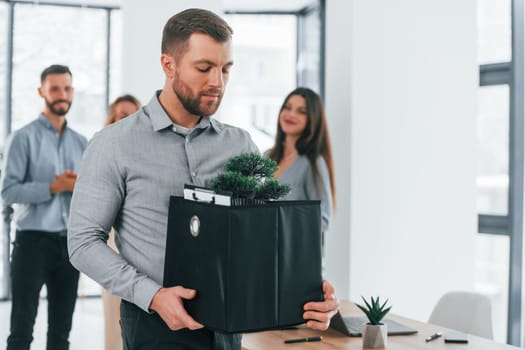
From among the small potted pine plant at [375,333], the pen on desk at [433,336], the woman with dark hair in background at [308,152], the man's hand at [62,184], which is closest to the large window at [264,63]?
the woman with dark hair in background at [308,152]

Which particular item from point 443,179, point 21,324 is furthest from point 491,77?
point 21,324

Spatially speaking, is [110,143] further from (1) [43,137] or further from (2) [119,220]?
(1) [43,137]

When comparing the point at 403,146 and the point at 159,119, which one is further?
the point at 403,146

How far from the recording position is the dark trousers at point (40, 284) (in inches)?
A: 132

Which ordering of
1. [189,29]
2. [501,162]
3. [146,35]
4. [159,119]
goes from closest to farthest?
[189,29] < [159,119] < [501,162] < [146,35]

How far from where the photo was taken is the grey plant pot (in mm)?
2082

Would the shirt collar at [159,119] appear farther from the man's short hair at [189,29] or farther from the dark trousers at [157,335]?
the dark trousers at [157,335]

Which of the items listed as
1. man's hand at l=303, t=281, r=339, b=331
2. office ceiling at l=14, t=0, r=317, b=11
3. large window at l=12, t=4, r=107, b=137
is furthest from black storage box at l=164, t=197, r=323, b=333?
large window at l=12, t=4, r=107, b=137

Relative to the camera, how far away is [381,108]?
3.81 meters

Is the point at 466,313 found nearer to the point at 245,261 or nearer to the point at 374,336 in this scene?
the point at 374,336

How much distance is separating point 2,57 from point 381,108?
403cm

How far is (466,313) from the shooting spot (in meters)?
2.75

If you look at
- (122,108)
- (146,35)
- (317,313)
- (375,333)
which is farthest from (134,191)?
(146,35)

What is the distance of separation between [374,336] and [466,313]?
834mm
